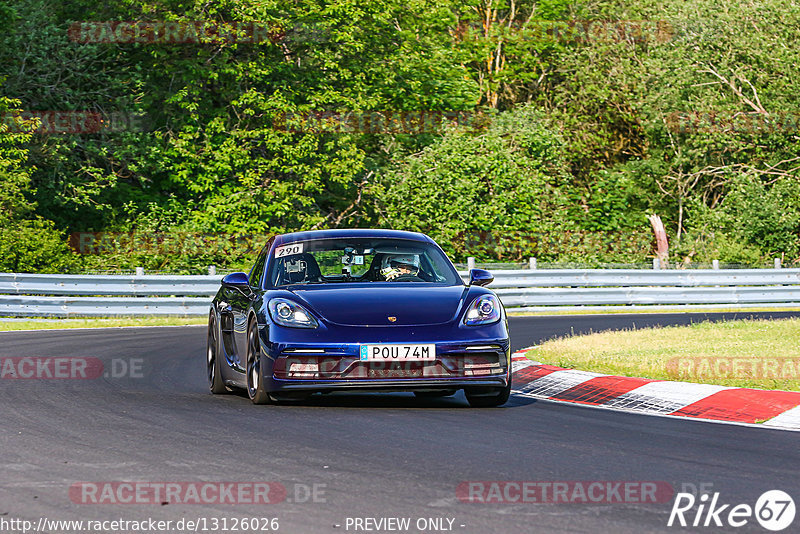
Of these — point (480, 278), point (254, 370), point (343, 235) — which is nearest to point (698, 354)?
point (480, 278)

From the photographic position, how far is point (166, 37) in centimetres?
3534

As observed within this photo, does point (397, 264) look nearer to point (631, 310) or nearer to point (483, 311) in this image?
point (483, 311)

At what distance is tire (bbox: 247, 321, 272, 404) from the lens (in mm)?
9836

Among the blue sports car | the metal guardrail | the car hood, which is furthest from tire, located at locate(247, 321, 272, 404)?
the metal guardrail

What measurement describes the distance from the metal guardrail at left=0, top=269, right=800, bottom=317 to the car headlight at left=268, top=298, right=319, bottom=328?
52.4 feet

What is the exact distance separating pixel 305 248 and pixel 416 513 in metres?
5.55

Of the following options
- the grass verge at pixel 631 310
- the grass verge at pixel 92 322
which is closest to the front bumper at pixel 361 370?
the grass verge at pixel 92 322

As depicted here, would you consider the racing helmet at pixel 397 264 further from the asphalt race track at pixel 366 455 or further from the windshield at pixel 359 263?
the asphalt race track at pixel 366 455

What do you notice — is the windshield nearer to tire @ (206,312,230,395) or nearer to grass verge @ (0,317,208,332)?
tire @ (206,312,230,395)

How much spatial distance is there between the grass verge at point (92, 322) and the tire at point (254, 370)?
13.9 m

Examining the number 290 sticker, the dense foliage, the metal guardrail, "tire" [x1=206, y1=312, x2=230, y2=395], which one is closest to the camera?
the number 290 sticker

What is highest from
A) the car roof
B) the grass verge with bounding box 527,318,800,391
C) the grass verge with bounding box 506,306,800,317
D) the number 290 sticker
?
the car roof

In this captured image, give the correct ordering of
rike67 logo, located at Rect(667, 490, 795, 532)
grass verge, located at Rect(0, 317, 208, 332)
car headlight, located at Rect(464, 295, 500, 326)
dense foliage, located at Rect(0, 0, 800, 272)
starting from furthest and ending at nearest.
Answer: dense foliage, located at Rect(0, 0, 800, 272)
grass verge, located at Rect(0, 317, 208, 332)
car headlight, located at Rect(464, 295, 500, 326)
rike67 logo, located at Rect(667, 490, 795, 532)

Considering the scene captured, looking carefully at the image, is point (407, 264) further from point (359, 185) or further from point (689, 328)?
point (359, 185)
